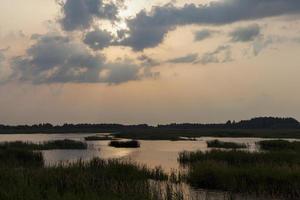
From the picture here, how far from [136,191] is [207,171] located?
7.35 m

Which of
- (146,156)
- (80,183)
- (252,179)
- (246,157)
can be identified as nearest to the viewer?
(80,183)

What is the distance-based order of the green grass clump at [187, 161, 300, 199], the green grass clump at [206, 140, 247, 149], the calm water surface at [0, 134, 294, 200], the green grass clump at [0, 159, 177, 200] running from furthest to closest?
the green grass clump at [206, 140, 247, 149] < the calm water surface at [0, 134, 294, 200] < the green grass clump at [187, 161, 300, 199] < the green grass clump at [0, 159, 177, 200]

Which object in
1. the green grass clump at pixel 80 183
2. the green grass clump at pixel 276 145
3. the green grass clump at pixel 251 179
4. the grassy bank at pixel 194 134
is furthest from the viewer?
the grassy bank at pixel 194 134

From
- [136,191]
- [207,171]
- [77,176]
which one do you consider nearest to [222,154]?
[207,171]

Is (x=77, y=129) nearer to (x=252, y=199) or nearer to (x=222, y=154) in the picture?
(x=222, y=154)

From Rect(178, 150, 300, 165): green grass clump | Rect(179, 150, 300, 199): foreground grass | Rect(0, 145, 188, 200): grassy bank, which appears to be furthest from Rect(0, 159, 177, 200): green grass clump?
Rect(178, 150, 300, 165): green grass clump

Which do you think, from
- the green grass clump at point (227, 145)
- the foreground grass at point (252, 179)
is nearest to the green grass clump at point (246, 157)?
the foreground grass at point (252, 179)

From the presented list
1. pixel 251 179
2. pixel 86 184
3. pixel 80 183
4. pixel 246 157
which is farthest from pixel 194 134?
pixel 86 184

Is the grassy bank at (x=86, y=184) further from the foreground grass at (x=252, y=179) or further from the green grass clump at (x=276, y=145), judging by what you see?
the green grass clump at (x=276, y=145)

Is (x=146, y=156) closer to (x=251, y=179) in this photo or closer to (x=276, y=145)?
(x=276, y=145)

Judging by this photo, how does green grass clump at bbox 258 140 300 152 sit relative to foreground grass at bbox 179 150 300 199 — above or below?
above

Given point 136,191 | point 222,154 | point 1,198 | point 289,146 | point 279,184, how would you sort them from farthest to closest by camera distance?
1. point 289,146
2. point 222,154
3. point 279,184
4. point 136,191
5. point 1,198

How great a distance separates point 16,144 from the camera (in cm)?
4353

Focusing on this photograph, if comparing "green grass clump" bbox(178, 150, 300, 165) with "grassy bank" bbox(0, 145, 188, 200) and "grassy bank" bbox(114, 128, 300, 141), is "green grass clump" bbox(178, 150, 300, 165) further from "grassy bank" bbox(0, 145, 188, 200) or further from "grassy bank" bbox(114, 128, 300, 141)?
"grassy bank" bbox(114, 128, 300, 141)
